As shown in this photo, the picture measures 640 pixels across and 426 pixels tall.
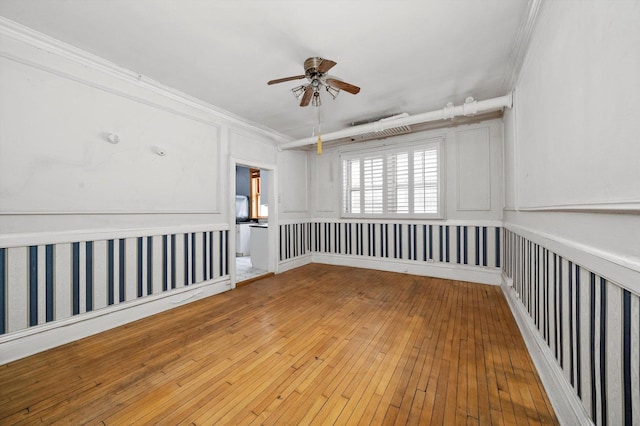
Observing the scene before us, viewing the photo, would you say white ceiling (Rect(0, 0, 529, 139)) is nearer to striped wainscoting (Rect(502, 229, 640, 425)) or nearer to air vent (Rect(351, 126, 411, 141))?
air vent (Rect(351, 126, 411, 141))

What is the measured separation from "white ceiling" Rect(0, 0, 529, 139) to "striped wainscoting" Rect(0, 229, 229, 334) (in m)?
1.95

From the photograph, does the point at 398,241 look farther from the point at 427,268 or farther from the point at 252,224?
the point at 252,224

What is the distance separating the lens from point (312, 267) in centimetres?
531

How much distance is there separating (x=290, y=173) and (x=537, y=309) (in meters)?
4.47

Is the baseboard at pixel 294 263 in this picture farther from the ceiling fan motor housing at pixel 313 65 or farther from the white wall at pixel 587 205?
the white wall at pixel 587 205

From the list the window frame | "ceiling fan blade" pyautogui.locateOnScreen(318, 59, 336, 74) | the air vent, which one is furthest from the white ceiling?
the window frame

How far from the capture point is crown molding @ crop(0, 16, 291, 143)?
6.77 ft

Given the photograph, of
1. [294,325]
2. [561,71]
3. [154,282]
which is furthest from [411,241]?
[154,282]

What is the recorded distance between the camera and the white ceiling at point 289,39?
1880 millimetres

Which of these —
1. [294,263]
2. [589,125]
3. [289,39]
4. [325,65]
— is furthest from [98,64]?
[294,263]

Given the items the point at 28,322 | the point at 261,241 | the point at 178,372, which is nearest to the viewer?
the point at 178,372

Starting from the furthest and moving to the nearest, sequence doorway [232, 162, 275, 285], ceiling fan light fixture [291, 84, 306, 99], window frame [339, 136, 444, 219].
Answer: doorway [232, 162, 275, 285], window frame [339, 136, 444, 219], ceiling fan light fixture [291, 84, 306, 99]

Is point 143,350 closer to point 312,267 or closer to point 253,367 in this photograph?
point 253,367

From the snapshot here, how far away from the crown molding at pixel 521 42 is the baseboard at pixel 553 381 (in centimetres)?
247
